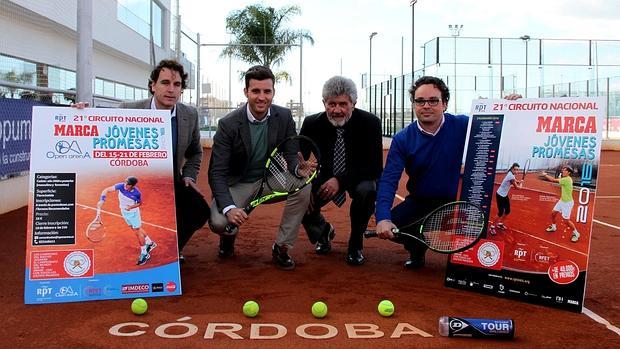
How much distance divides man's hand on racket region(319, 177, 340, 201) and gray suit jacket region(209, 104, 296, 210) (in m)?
0.53

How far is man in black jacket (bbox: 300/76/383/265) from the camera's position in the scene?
519 centimetres

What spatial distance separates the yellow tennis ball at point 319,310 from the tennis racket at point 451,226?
80 centimetres

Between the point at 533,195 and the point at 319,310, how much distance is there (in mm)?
1681

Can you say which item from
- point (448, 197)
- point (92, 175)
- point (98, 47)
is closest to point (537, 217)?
point (448, 197)

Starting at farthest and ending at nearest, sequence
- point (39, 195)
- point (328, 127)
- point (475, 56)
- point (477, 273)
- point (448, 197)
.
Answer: point (475, 56) < point (328, 127) < point (448, 197) < point (477, 273) < point (39, 195)

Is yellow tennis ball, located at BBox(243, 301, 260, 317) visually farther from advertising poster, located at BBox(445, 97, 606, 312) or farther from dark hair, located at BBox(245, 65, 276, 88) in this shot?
dark hair, located at BBox(245, 65, 276, 88)

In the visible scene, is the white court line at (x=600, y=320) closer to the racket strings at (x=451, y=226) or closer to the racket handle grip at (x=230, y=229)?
the racket strings at (x=451, y=226)

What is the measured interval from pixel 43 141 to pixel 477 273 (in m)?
3.10

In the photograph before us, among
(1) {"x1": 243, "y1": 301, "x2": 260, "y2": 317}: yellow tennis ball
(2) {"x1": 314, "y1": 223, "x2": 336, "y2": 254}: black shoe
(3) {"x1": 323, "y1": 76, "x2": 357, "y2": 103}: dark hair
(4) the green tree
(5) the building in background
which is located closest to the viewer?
(1) {"x1": 243, "y1": 301, "x2": 260, "y2": 317}: yellow tennis ball

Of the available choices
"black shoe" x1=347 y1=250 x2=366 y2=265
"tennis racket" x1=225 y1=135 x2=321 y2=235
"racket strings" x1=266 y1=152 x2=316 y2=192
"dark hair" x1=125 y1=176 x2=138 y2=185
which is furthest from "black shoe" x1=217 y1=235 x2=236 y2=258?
"dark hair" x1=125 y1=176 x2=138 y2=185

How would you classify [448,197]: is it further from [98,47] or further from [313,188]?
[98,47]

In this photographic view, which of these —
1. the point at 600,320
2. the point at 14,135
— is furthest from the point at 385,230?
the point at 14,135

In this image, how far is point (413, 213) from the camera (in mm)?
4906

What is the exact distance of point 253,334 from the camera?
11.1 feet
